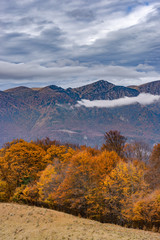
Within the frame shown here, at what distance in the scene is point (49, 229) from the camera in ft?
101

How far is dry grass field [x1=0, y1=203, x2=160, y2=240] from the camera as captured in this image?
28.3 metres

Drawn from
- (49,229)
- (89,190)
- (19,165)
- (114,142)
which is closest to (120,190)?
(89,190)

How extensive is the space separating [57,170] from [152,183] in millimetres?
24882

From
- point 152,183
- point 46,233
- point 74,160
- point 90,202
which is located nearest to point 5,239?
point 46,233

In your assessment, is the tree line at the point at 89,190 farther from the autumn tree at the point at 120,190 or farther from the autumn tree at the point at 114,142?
the autumn tree at the point at 114,142

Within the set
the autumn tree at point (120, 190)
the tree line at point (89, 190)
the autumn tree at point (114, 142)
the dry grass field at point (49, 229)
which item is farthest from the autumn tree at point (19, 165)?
the autumn tree at point (114, 142)

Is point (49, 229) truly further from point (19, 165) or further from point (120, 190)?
point (19, 165)

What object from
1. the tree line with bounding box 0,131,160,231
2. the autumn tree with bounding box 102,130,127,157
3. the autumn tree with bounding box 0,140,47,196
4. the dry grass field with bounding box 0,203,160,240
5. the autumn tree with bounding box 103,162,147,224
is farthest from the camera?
the autumn tree with bounding box 102,130,127,157

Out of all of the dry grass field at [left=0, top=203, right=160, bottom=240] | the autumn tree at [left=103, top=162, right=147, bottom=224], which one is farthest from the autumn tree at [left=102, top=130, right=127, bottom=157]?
the dry grass field at [left=0, top=203, right=160, bottom=240]

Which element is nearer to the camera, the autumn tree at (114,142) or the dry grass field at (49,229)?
the dry grass field at (49,229)

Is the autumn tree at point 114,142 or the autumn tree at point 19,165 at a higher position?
the autumn tree at point 114,142

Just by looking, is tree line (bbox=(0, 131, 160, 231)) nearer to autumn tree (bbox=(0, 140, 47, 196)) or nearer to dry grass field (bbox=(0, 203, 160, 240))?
autumn tree (bbox=(0, 140, 47, 196))

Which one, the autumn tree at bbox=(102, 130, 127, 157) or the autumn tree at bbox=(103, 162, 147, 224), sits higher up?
the autumn tree at bbox=(102, 130, 127, 157)

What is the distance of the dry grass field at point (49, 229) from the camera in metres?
28.3
